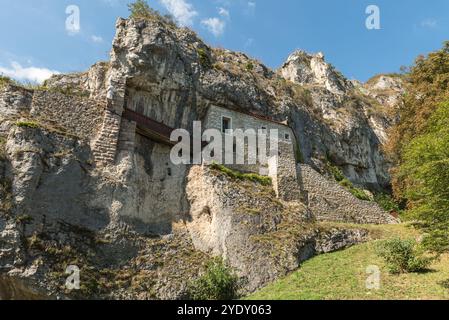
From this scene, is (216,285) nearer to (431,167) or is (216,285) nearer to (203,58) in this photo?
(431,167)

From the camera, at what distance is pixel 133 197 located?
20.1m

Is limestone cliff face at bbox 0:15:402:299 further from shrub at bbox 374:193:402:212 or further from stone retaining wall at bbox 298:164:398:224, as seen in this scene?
shrub at bbox 374:193:402:212

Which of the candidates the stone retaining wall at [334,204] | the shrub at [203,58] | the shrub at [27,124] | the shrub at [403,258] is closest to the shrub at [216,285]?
the shrub at [403,258]

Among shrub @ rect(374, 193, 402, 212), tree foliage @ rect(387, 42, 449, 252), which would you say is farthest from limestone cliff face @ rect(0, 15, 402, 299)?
shrub @ rect(374, 193, 402, 212)

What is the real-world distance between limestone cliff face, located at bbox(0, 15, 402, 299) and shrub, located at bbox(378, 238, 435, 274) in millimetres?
4112

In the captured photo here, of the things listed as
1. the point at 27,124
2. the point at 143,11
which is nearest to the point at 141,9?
the point at 143,11

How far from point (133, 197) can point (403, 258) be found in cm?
1245

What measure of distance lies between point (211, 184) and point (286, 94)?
51.3 ft

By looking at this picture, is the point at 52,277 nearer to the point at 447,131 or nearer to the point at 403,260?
the point at 403,260

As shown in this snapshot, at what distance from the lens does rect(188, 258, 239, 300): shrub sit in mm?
16984

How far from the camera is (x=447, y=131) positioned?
51.5 ft

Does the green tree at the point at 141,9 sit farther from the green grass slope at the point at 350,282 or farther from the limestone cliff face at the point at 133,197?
the green grass slope at the point at 350,282
